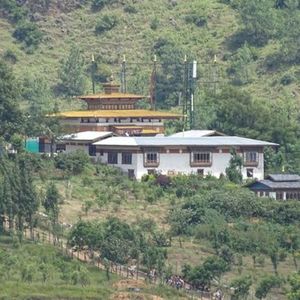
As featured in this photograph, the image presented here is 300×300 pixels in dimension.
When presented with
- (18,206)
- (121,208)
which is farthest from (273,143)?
(18,206)

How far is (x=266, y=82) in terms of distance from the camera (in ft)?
470

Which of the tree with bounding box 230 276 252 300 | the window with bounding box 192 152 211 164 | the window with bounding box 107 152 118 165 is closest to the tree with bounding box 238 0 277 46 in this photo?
the window with bounding box 192 152 211 164

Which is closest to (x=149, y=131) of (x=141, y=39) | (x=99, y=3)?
(x=141, y=39)

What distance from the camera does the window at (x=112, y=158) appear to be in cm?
11794

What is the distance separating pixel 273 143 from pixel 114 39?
3340cm

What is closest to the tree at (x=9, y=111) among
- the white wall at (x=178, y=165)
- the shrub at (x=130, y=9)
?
the white wall at (x=178, y=165)

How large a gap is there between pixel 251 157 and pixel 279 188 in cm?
657

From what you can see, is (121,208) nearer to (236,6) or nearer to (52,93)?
(52,93)

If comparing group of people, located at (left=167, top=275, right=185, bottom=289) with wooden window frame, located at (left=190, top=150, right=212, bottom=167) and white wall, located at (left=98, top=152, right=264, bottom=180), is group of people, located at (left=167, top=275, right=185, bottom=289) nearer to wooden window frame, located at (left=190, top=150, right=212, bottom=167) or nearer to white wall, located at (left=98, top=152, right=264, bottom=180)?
white wall, located at (left=98, top=152, right=264, bottom=180)

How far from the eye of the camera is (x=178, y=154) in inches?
4631

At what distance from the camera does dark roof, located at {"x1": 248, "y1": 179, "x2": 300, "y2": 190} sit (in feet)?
371

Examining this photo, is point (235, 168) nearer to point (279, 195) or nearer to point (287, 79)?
point (279, 195)

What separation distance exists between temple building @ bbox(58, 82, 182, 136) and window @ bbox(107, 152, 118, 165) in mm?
4773

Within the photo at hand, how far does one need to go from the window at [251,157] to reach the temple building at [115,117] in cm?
→ 709
